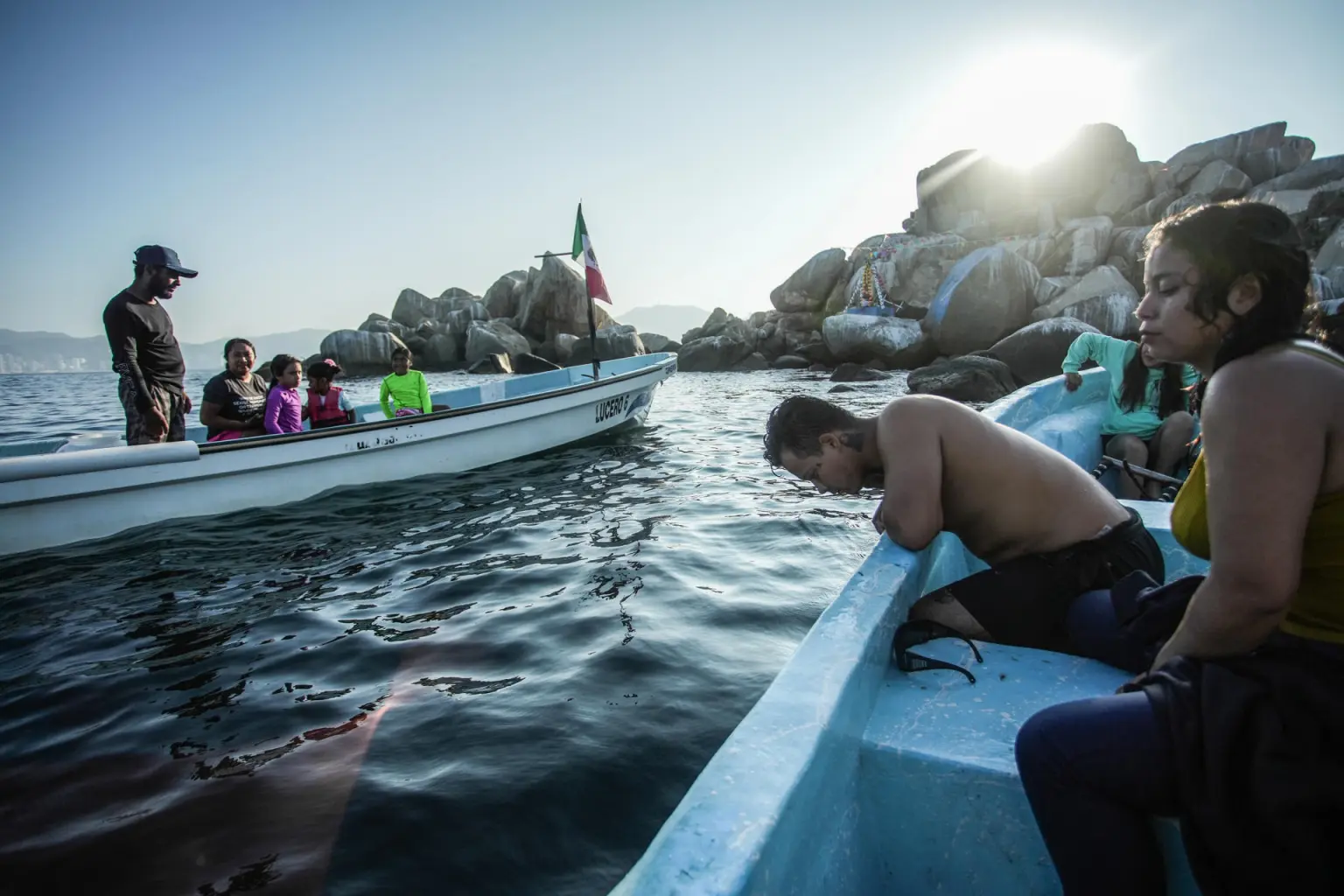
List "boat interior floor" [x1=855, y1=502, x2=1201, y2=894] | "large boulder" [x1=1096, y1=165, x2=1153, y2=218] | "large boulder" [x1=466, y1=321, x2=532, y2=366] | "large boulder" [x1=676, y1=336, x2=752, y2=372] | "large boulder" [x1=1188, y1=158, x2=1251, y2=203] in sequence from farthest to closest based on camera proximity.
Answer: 1. "large boulder" [x1=466, y1=321, x2=532, y2=366]
2. "large boulder" [x1=1096, y1=165, x2=1153, y2=218]
3. "large boulder" [x1=1188, y1=158, x2=1251, y2=203]
4. "large boulder" [x1=676, y1=336, x2=752, y2=372]
5. "boat interior floor" [x1=855, y1=502, x2=1201, y2=894]

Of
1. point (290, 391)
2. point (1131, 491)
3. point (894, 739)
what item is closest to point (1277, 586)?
point (894, 739)

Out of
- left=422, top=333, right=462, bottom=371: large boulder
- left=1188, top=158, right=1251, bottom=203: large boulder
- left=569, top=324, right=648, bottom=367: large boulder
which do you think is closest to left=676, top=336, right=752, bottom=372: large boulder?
left=569, top=324, right=648, bottom=367: large boulder

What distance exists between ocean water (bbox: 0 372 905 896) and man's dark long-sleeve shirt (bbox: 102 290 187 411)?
4.67 feet

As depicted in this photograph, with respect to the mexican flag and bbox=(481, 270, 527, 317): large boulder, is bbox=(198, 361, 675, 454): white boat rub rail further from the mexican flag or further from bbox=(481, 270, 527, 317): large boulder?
bbox=(481, 270, 527, 317): large boulder

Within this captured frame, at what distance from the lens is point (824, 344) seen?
2602 cm

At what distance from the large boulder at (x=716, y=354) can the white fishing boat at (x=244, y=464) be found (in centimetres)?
1846

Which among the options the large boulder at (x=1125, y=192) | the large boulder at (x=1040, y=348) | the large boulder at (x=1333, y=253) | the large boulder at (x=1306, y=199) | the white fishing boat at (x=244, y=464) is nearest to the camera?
the white fishing boat at (x=244, y=464)

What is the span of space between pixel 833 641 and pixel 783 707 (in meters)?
0.37

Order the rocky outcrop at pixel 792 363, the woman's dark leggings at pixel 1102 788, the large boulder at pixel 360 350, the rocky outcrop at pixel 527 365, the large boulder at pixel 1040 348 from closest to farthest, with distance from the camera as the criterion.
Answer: the woman's dark leggings at pixel 1102 788 < the large boulder at pixel 1040 348 < the rocky outcrop at pixel 792 363 < the rocky outcrop at pixel 527 365 < the large boulder at pixel 360 350

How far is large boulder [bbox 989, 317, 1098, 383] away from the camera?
16875 millimetres

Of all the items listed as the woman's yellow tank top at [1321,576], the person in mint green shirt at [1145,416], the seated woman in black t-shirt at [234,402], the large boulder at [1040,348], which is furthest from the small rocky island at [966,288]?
the woman's yellow tank top at [1321,576]

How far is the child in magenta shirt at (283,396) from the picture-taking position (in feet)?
23.7

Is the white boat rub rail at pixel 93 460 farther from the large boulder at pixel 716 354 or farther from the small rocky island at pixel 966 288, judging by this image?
the large boulder at pixel 716 354

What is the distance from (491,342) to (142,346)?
30.5m
